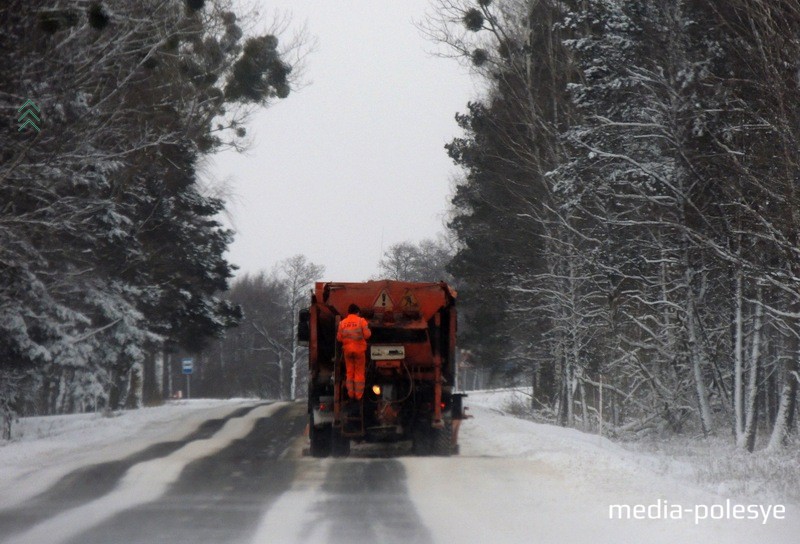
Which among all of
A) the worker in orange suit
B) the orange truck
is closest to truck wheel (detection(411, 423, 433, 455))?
the orange truck

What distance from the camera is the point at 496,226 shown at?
37.2 m

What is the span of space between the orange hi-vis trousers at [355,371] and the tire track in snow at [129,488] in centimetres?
257

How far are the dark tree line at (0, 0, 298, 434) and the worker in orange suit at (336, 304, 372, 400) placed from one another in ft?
14.8

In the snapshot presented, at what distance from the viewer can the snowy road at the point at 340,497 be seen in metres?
9.11

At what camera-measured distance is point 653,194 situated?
23375 mm

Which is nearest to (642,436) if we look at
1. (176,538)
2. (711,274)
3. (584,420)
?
(584,420)

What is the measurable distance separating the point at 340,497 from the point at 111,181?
55.4 ft

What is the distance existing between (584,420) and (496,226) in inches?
367

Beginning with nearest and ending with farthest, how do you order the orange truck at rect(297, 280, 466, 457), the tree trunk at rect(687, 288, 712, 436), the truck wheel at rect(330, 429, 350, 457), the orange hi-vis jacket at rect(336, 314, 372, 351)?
the orange hi-vis jacket at rect(336, 314, 372, 351) → the orange truck at rect(297, 280, 466, 457) → the truck wheel at rect(330, 429, 350, 457) → the tree trunk at rect(687, 288, 712, 436)

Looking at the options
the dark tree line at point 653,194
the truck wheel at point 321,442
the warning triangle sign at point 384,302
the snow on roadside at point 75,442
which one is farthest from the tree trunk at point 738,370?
Answer: the snow on roadside at point 75,442

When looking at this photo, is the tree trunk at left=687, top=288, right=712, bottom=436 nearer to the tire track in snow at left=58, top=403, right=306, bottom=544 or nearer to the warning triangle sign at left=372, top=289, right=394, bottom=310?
the warning triangle sign at left=372, top=289, right=394, bottom=310

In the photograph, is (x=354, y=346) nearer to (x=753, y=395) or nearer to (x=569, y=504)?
(x=569, y=504)

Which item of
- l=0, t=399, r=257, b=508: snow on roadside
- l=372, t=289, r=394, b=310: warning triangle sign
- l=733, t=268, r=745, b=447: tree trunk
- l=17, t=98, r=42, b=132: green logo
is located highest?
l=17, t=98, r=42, b=132: green logo

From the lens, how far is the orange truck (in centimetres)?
1614
